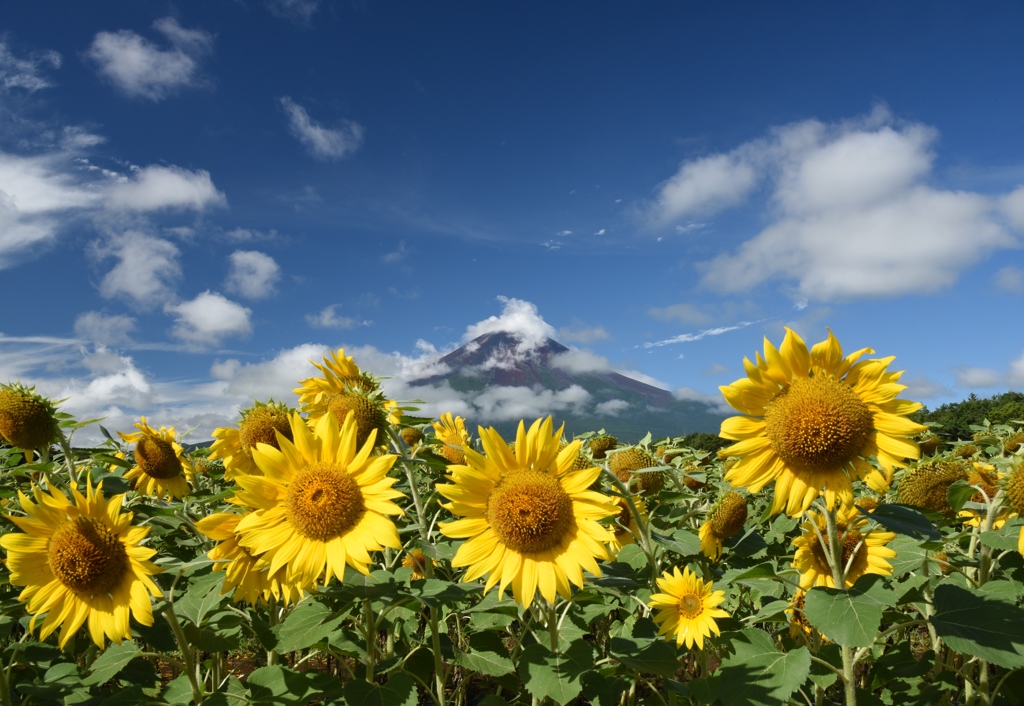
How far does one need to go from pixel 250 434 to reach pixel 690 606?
2.87m

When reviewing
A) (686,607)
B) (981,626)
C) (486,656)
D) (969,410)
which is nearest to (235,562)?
(486,656)

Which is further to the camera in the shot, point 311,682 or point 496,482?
point 311,682

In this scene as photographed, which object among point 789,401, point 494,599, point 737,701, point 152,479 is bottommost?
point 737,701

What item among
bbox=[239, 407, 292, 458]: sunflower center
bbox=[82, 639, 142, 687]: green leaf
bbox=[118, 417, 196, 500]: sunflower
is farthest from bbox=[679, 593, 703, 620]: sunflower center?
bbox=[118, 417, 196, 500]: sunflower

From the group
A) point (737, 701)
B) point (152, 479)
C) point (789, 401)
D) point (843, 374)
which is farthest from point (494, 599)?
point (152, 479)

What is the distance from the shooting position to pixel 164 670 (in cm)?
652

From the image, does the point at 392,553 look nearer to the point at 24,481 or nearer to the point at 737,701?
the point at 737,701

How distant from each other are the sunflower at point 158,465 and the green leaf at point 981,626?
5.22 metres

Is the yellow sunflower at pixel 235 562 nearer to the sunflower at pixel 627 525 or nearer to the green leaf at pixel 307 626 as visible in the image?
the green leaf at pixel 307 626

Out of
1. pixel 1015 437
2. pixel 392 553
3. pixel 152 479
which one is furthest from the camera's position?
pixel 152 479

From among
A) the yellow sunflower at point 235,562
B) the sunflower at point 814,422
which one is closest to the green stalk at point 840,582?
the sunflower at point 814,422

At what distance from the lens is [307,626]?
2.87 m

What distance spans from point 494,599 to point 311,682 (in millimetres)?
Answer: 1021

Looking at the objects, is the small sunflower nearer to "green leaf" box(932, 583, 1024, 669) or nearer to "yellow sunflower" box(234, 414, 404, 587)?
"green leaf" box(932, 583, 1024, 669)
